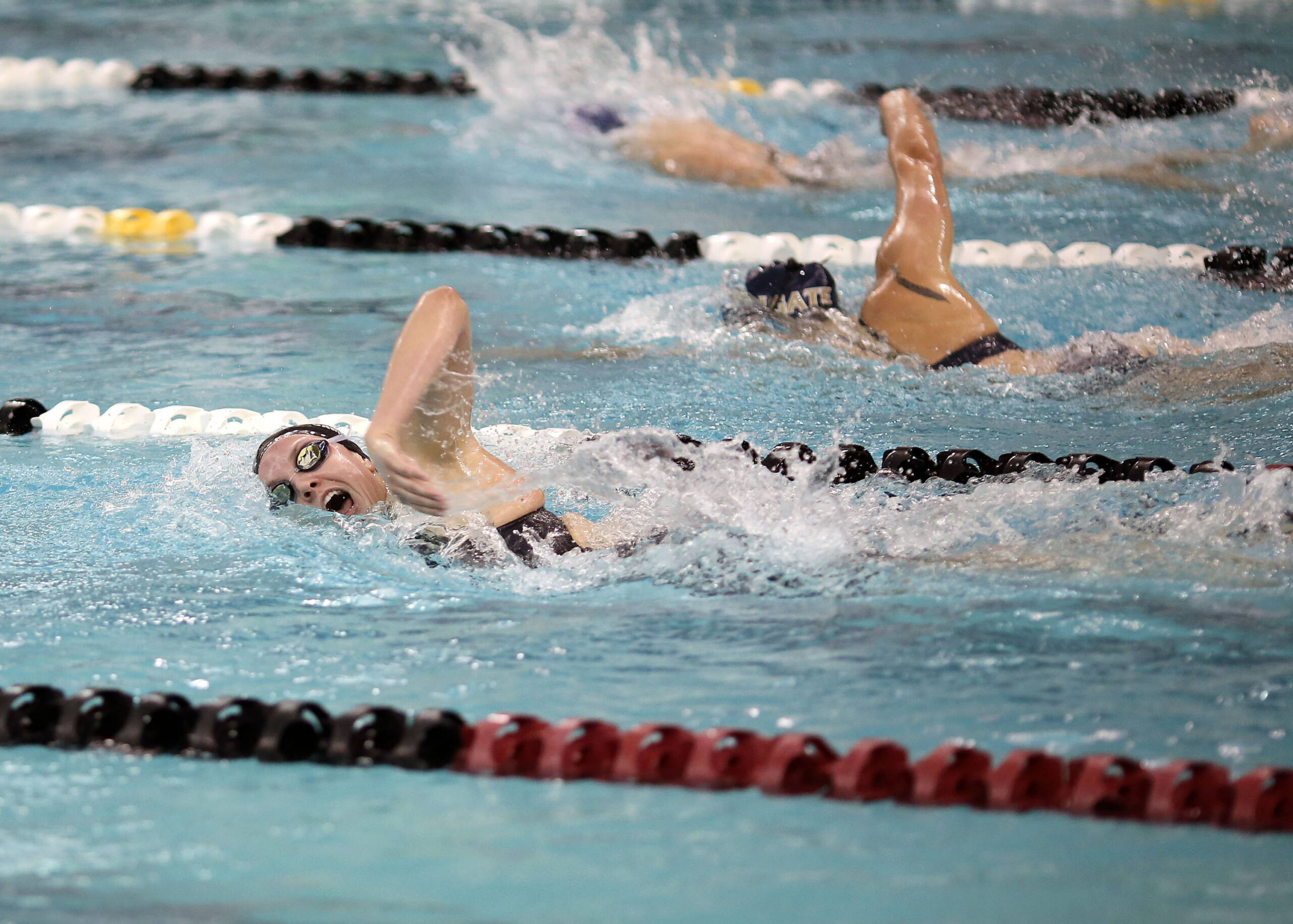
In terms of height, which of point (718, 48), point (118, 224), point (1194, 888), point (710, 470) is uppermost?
point (718, 48)

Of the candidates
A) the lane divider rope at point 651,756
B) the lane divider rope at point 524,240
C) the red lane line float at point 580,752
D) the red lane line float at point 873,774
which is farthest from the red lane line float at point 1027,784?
the lane divider rope at point 524,240

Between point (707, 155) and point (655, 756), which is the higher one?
point (707, 155)

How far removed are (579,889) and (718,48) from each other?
9.23 meters

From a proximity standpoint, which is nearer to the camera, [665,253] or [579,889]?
[579,889]

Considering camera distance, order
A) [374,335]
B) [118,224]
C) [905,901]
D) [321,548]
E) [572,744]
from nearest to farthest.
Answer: [905,901], [572,744], [321,548], [374,335], [118,224]

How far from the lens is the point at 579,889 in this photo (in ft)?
6.46

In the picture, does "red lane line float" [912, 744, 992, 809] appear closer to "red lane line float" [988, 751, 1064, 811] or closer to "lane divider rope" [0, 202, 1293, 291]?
"red lane line float" [988, 751, 1064, 811]

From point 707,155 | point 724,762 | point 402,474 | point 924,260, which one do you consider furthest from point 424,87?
point 724,762

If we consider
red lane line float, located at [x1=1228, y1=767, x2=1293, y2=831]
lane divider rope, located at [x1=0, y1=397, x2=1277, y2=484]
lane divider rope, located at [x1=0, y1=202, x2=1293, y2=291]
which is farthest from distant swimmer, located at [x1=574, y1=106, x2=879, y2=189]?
red lane line float, located at [x1=1228, y1=767, x2=1293, y2=831]

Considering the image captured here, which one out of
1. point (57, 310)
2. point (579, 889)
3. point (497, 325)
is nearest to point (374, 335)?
point (497, 325)

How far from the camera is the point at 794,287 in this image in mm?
4406

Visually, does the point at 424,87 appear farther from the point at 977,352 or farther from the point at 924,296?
the point at 977,352

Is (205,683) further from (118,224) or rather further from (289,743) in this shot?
(118,224)

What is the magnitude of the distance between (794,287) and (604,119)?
3.41m
